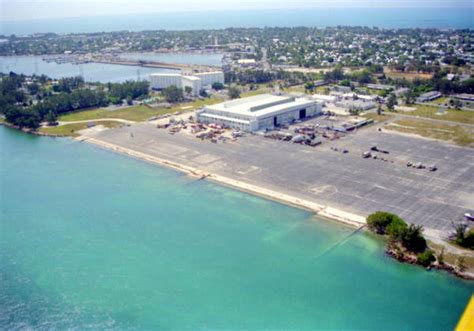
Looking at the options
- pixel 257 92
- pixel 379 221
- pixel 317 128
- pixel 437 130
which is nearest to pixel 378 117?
pixel 437 130

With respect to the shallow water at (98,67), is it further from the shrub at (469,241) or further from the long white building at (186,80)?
the shrub at (469,241)

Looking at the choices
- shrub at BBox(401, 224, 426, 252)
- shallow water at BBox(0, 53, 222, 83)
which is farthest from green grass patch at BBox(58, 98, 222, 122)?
shrub at BBox(401, 224, 426, 252)

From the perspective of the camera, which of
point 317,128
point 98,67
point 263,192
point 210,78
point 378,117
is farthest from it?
point 98,67

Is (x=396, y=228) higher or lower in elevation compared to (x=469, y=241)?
higher

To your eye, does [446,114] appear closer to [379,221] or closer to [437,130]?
[437,130]

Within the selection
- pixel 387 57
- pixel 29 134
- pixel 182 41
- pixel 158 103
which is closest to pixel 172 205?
pixel 29 134

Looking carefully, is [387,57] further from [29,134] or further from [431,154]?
[29,134]
